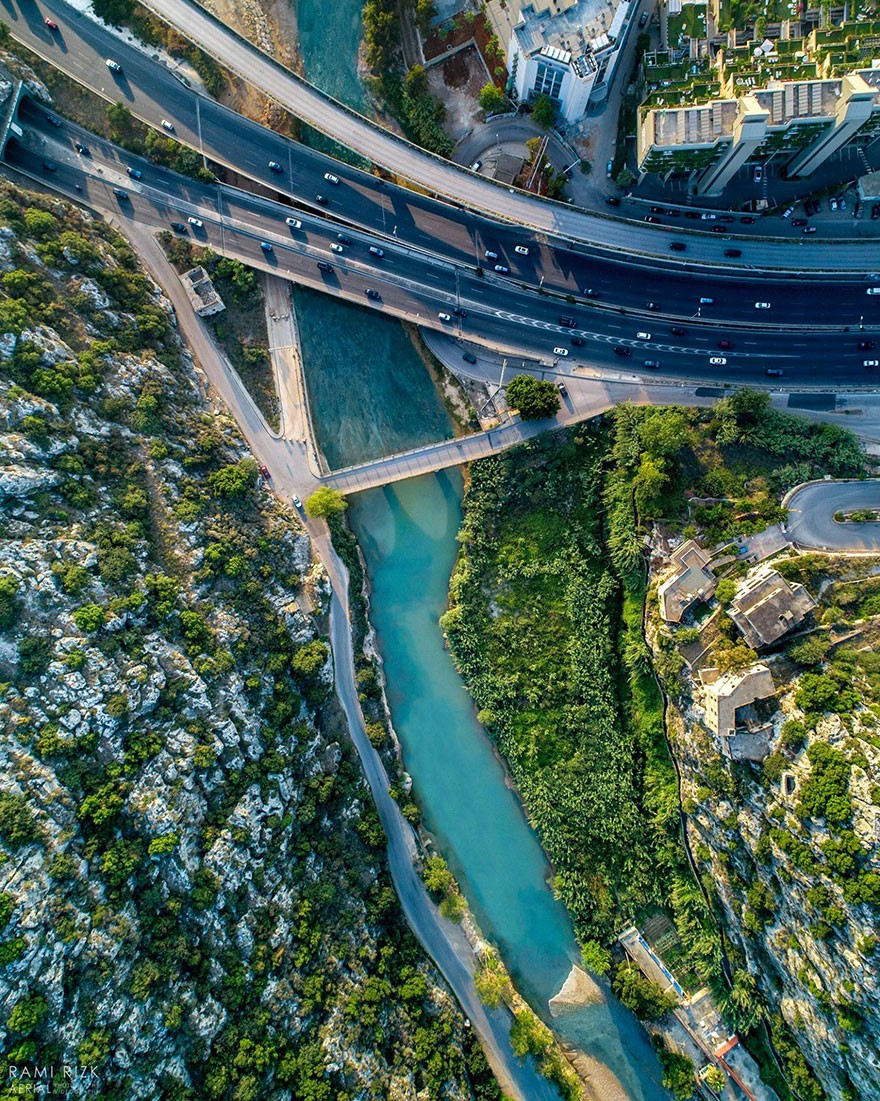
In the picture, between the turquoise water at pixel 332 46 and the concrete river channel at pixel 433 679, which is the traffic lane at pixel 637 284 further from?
the turquoise water at pixel 332 46

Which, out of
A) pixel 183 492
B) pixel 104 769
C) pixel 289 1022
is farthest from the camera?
pixel 183 492

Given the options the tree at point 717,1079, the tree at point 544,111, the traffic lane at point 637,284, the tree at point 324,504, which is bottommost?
the tree at point 717,1079

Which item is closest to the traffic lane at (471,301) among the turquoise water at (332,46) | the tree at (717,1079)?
the turquoise water at (332,46)

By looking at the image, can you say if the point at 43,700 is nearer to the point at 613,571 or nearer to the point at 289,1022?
the point at 289,1022

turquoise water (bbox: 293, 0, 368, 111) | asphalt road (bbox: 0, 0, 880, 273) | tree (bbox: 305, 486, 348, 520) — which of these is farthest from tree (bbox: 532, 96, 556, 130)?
tree (bbox: 305, 486, 348, 520)

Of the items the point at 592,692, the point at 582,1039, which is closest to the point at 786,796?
the point at 592,692
